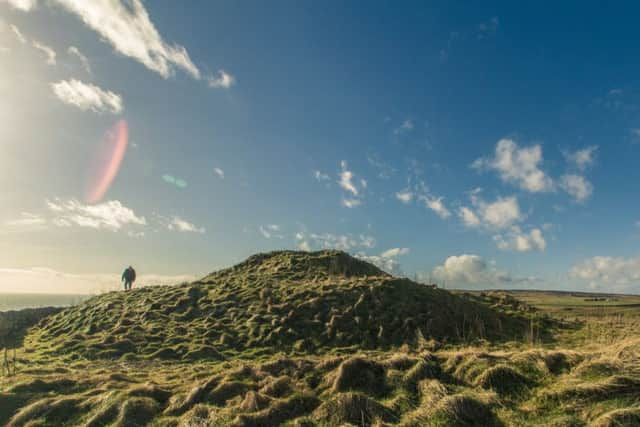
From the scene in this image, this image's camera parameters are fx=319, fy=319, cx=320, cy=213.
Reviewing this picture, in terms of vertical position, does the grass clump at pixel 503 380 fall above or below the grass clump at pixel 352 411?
above

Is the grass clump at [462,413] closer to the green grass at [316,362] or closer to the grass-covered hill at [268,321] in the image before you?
the green grass at [316,362]

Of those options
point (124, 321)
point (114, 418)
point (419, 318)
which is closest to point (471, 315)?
point (419, 318)

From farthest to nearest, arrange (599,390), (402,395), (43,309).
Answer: (43,309), (402,395), (599,390)

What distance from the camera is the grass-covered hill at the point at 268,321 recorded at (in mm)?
19625

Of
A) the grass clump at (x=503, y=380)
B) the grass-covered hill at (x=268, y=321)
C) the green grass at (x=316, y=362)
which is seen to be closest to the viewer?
the green grass at (x=316, y=362)

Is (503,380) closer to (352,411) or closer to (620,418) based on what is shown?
(620,418)

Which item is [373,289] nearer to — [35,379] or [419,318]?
[419,318]

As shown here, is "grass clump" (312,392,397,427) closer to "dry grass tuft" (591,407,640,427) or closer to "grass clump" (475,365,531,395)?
"grass clump" (475,365,531,395)

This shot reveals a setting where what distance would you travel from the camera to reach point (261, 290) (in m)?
28.3

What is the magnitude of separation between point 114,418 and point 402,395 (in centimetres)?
880

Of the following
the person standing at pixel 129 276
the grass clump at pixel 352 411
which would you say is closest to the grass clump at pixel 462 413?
the grass clump at pixel 352 411

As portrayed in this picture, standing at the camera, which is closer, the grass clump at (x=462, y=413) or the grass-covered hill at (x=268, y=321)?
the grass clump at (x=462, y=413)

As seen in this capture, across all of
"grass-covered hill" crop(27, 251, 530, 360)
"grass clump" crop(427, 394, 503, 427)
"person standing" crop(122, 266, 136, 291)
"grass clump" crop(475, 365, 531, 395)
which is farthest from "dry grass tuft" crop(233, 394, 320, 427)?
"person standing" crop(122, 266, 136, 291)

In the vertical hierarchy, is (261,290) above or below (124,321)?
above
